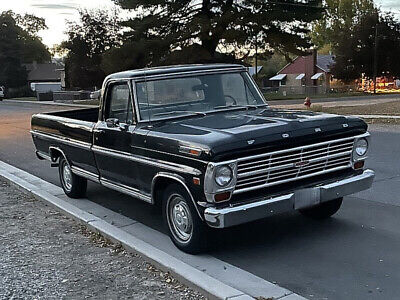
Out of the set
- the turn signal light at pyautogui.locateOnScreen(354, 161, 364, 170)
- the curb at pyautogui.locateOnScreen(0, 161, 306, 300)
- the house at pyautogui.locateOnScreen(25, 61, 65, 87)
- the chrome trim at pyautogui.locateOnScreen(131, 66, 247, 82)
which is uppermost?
the house at pyautogui.locateOnScreen(25, 61, 65, 87)

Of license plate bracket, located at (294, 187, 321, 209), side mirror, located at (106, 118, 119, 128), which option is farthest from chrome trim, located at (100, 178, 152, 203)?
license plate bracket, located at (294, 187, 321, 209)

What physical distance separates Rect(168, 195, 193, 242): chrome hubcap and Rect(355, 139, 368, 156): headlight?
2041 millimetres

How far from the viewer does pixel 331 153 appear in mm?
5594

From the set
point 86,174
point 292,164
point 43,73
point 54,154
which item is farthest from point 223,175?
point 43,73

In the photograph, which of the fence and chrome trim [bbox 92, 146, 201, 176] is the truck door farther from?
the fence

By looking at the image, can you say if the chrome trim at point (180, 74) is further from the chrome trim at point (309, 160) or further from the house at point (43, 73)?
the house at point (43, 73)

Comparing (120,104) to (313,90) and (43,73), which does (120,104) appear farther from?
(43,73)

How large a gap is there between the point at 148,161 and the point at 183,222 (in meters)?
0.79

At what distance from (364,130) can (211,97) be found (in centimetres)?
187

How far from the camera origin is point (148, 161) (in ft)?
18.8

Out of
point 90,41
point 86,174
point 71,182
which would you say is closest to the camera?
point 86,174

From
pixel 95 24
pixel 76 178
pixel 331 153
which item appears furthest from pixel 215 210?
pixel 95 24

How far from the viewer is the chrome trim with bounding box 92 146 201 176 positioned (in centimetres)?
508

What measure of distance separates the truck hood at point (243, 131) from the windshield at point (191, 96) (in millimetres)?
219
